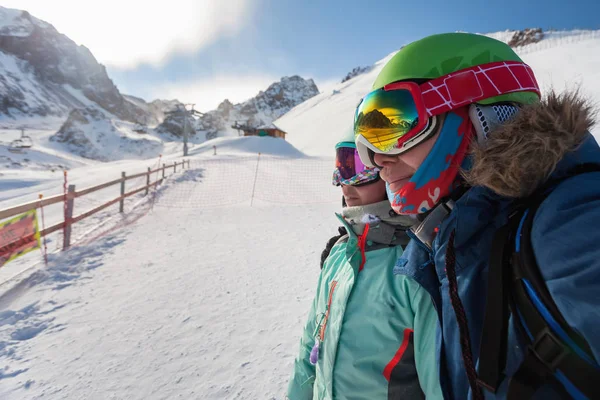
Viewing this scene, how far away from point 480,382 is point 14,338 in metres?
4.52

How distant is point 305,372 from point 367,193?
1.13 metres

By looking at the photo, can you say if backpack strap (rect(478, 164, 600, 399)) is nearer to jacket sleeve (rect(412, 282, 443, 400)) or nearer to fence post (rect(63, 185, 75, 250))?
jacket sleeve (rect(412, 282, 443, 400))

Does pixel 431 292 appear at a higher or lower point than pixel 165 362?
higher

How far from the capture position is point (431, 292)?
2.77 ft

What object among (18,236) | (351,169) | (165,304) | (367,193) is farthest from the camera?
(18,236)

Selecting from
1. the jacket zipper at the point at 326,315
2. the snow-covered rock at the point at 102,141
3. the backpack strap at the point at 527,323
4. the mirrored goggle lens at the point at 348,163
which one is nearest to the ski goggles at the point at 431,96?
the backpack strap at the point at 527,323

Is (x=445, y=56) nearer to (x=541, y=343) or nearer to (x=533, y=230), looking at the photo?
(x=533, y=230)

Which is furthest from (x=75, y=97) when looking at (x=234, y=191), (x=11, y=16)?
(x=234, y=191)

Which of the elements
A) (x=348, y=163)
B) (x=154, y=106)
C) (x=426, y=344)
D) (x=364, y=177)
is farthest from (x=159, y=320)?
(x=154, y=106)

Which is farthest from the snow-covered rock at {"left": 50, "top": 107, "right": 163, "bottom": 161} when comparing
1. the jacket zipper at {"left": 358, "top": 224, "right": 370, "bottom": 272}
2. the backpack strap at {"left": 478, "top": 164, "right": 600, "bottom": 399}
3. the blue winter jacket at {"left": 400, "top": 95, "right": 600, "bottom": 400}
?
the backpack strap at {"left": 478, "top": 164, "right": 600, "bottom": 399}

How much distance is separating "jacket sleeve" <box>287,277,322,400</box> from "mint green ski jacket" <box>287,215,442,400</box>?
5 centimetres

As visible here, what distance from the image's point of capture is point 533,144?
68 cm

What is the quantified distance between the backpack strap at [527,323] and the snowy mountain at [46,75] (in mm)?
112812

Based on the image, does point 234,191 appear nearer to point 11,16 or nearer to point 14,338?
point 14,338
